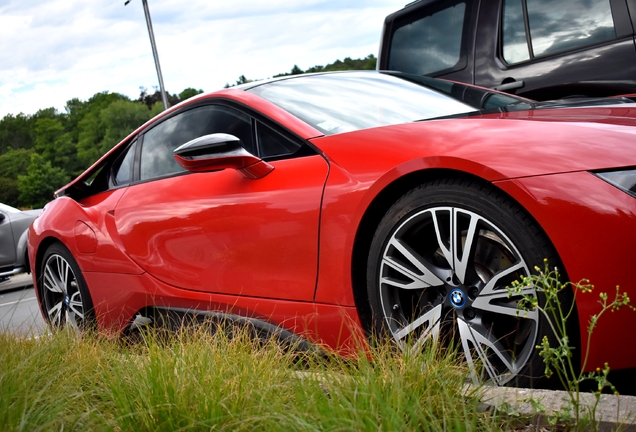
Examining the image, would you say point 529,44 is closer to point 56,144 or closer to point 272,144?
point 272,144

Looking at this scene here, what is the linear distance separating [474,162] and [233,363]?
1.05m

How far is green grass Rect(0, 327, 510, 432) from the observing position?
73.8 inches

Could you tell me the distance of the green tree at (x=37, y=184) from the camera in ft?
318

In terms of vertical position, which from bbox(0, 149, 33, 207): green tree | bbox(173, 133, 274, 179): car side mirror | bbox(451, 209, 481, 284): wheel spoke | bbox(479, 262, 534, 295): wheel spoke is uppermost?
bbox(0, 149, 33, 207): green tree

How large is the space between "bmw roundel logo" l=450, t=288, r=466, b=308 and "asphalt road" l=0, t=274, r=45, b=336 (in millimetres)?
1813

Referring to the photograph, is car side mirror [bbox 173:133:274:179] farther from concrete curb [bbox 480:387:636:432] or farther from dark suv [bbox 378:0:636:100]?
dark suv [bbox 378:0:636:100]

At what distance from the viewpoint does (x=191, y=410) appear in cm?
211

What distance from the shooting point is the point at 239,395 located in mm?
2131

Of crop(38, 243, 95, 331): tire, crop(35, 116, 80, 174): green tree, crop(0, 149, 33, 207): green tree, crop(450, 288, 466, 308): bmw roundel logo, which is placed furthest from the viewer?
crop(35, 116, 80, 174): green tree

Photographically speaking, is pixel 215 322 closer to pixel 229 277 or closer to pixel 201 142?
pixel 229 277

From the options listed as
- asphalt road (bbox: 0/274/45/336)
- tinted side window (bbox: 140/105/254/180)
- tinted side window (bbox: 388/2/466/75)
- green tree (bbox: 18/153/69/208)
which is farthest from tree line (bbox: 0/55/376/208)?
tinted side window (bbox: 140/105/254/180)

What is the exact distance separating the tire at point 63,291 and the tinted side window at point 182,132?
32.8 inches

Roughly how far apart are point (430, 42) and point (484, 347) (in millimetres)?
4364

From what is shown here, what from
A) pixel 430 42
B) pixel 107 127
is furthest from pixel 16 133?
pixel 430 42
